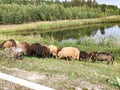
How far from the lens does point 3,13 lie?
54.8m

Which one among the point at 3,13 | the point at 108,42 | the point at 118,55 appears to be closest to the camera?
the point at 118,55

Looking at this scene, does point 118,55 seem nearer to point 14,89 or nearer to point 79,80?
point 79,80

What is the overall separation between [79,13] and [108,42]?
168ft

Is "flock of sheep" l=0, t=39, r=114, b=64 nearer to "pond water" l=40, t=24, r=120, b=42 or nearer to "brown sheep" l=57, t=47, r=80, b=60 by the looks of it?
"brown sheep" l=57, t=47, r=80, b=60

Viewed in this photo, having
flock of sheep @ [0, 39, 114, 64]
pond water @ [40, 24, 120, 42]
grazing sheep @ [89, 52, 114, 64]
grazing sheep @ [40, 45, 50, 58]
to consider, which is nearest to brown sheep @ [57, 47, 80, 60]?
flock of sheep @ [0, 39, 114, 64]

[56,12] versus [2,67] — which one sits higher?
[2,67]

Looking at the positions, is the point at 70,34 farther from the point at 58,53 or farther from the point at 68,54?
the point at 58,53

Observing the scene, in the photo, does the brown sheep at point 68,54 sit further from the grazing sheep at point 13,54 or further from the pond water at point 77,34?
the pond water at point 77,34

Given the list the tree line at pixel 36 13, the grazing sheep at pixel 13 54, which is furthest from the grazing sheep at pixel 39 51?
the tree line at pixel 36 13

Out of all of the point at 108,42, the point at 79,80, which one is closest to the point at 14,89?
the point at 79,80

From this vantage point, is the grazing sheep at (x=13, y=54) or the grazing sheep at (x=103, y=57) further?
the grazing sheep at (x=103, y=57)

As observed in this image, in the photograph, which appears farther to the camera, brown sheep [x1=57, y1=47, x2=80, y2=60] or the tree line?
the tree line

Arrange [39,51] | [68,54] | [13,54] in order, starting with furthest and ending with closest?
[68,54], [39,51], [13,54]

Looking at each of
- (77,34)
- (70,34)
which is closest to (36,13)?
(70,34)
